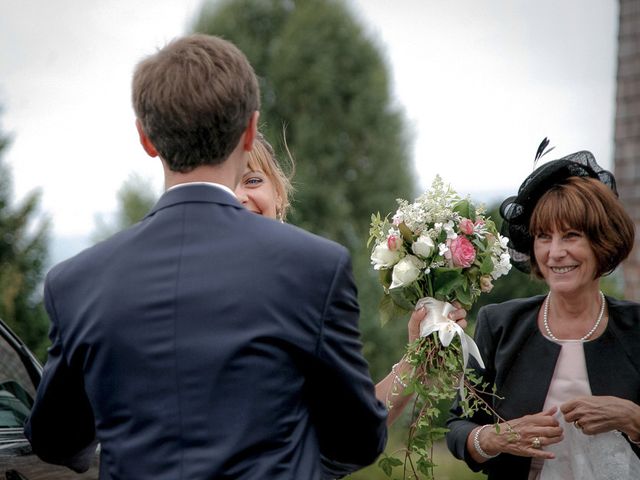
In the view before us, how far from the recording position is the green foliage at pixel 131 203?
32.4 ft

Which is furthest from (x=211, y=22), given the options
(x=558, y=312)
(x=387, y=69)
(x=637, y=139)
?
(x=558, y=312)

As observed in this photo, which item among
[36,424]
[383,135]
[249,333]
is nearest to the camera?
[249,333]

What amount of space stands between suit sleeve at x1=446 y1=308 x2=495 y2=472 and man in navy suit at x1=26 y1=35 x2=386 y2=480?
1430 millimetres

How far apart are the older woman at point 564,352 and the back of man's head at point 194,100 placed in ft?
5.45

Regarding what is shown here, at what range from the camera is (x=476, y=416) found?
3688 millimetres

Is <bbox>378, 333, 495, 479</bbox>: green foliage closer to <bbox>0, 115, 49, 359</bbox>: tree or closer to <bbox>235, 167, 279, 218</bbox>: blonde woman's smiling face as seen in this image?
<bbox>235, 167, 279, 218</bbox>: blonde woman's smiling face

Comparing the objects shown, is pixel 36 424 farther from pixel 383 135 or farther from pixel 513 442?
pixel 383 135

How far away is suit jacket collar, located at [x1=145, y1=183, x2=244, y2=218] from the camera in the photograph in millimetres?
2123

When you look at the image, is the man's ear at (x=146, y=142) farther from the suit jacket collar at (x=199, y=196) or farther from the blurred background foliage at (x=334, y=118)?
the blurred background foliage at (x=334, y=118)

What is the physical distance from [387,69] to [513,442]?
828 centimetres

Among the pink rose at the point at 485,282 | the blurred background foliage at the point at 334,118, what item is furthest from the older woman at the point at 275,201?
the blurred background foliage at the point at 334,118

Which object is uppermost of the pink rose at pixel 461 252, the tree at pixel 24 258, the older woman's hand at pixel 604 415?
the pink rose at pixel 461 252

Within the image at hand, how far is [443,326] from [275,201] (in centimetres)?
81

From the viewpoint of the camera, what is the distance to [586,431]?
10.7 ft
